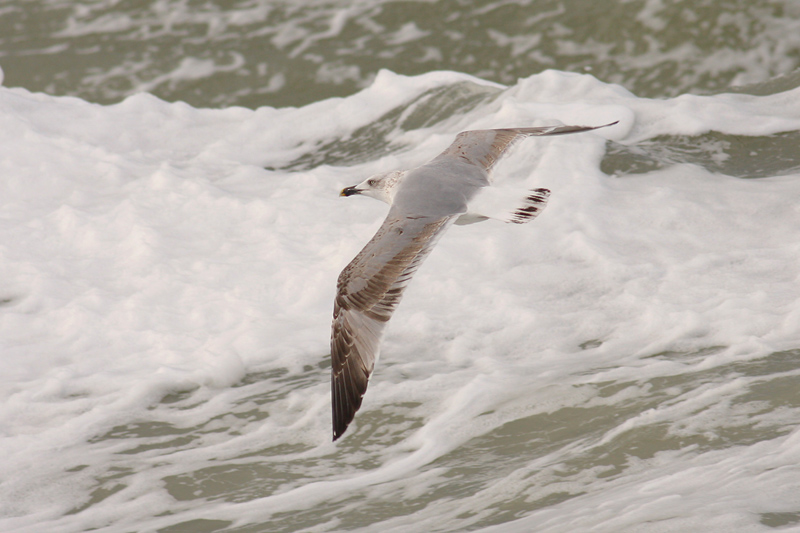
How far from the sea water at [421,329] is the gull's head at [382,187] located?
0.72 meters

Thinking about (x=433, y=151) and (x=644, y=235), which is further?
(x=433, y=151)

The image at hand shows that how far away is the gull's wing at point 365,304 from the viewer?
11.8ft

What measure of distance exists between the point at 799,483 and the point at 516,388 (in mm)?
1589

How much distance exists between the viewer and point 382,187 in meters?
4.93

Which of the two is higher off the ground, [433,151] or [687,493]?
[433,151]

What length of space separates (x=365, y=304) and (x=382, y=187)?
1.31 meters

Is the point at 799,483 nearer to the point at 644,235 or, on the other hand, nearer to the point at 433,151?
the point at 644,235

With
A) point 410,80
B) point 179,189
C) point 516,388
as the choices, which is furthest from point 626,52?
point 516,388

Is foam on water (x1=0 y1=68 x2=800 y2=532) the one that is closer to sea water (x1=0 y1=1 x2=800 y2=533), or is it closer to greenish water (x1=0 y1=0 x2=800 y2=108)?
sea water (x1=0 y1=1 x2=800 y2=533)

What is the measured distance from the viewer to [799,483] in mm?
3053

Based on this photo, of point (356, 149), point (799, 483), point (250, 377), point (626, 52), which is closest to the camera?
point (799, 483)

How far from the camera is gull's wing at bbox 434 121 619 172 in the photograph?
5.06 meters

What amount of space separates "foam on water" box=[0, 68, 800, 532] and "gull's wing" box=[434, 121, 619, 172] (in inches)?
28.9

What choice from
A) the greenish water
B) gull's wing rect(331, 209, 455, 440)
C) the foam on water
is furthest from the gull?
the greenish water
